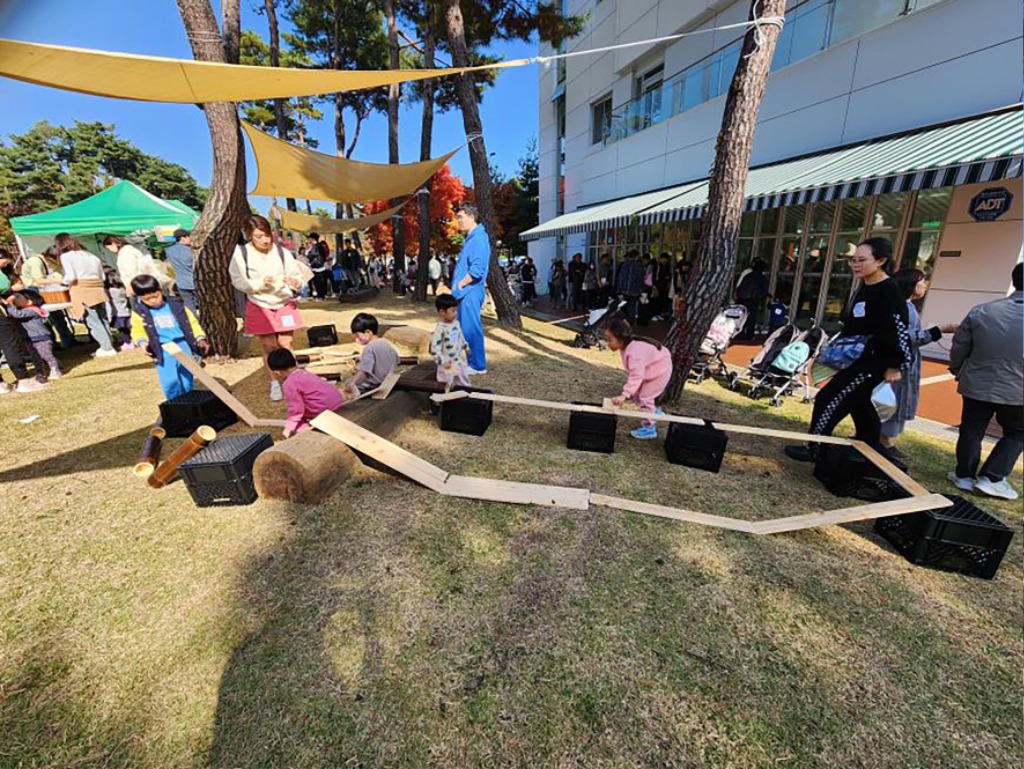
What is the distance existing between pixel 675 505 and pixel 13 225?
15.3 meters

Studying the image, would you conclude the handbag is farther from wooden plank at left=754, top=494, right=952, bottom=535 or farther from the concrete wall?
the concrete wall

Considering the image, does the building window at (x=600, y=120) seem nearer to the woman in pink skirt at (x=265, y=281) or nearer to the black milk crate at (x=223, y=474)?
the woman in pink skirt at (x=265, y=281)

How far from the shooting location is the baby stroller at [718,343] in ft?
19.5

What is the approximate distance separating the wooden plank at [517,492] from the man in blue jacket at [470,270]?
262cm

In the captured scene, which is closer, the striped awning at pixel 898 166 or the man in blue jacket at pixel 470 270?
the striped awning at pixel 898 166

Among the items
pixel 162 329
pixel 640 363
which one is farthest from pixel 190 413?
pixel 640 363

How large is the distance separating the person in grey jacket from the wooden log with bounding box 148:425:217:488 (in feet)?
17.0

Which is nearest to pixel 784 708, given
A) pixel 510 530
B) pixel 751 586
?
pixel 751 586

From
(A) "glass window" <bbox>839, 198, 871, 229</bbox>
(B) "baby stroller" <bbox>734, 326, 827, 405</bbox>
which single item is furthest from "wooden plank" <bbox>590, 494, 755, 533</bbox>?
(A) "glass window" <bbox>839, 198, 871, 229</bbox>

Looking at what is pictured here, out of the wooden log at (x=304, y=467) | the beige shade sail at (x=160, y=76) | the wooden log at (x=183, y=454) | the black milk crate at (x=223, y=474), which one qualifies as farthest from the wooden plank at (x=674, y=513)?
the beige shade sail at (x=160, y=76)

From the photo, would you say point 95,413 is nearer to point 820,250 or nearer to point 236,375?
point 236,375

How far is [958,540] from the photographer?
2387 mm

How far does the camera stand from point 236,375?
213 inches

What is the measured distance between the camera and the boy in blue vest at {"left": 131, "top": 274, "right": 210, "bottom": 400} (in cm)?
362
